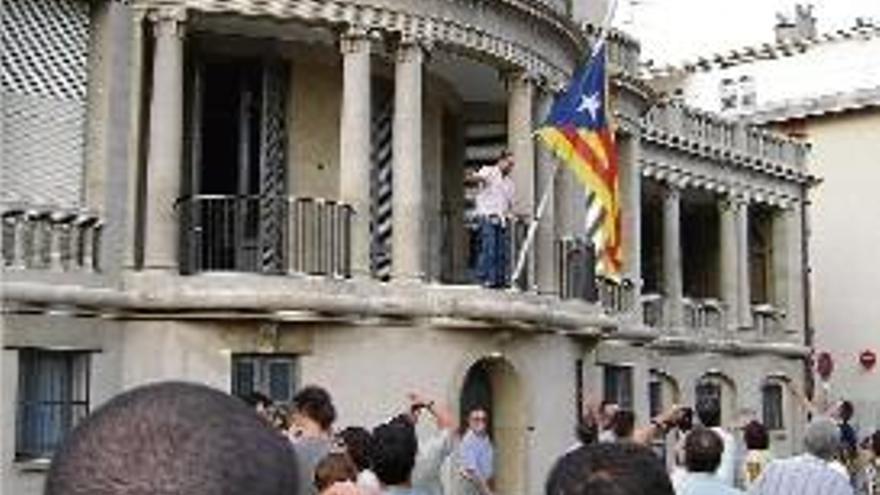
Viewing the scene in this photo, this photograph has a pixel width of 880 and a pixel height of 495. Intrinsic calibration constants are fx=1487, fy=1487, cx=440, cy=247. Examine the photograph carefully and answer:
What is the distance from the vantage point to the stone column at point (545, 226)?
63.6 ft

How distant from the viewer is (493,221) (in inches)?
717

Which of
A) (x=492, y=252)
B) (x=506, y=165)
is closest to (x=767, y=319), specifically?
(x=492, y=252)

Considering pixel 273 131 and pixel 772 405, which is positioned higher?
pixel 273 131

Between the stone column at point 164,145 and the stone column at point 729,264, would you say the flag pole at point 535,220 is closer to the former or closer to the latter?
the stone column at point 164,145

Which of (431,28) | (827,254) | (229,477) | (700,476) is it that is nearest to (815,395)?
(827,254)

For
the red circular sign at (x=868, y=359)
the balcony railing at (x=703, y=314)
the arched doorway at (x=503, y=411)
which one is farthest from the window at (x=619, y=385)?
the red circular sign at (x=868, y=359)

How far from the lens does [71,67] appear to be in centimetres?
1606

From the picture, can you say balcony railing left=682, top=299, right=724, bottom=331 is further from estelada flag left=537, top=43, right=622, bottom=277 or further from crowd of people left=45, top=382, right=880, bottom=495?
crowd of people left=45, top=382, right=880, bottom=495

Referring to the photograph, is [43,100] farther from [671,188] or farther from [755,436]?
[671,188]

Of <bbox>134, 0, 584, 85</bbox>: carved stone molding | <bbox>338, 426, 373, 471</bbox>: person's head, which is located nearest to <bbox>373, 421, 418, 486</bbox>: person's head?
<bbox>338, 426, 373, 471</bbox>: person's head

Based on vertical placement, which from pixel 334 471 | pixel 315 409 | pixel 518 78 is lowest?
pixel 334 471

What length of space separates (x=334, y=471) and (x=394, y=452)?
0.52 meters

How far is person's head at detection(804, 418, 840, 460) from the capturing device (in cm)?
811

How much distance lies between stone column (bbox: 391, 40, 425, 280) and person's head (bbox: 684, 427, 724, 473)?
34.5 feet
